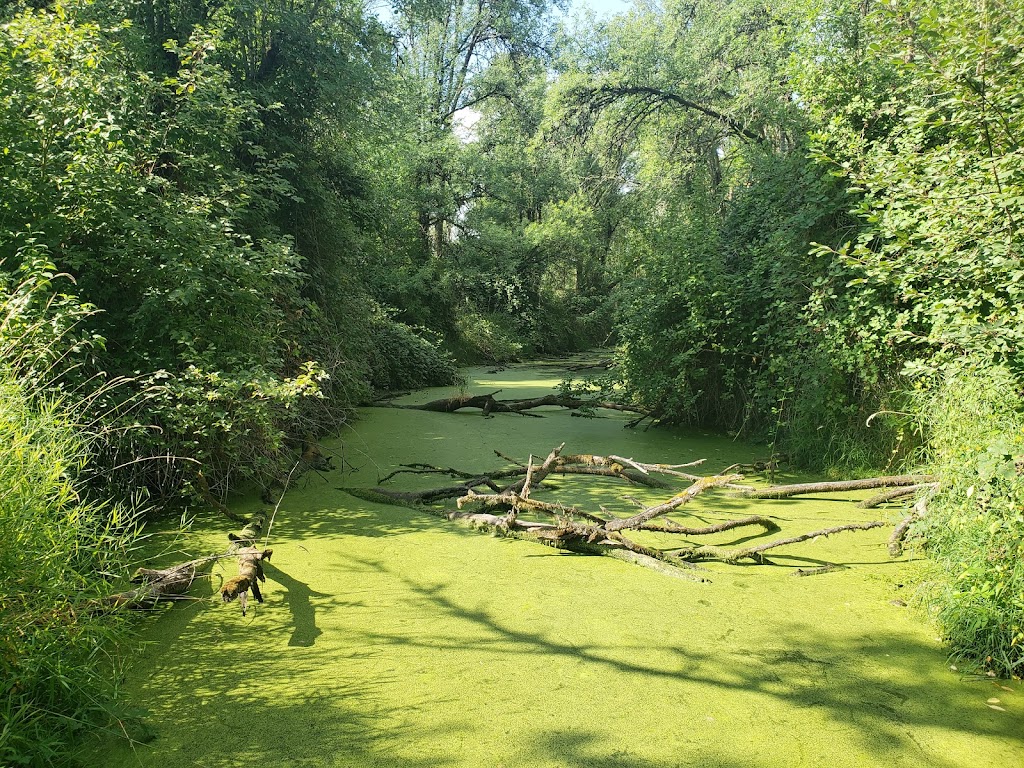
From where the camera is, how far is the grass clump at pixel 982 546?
6.79 feet

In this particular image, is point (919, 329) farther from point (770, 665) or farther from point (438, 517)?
point (438, 517)

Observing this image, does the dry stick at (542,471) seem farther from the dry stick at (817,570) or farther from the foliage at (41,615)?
the foliage at (41,615)

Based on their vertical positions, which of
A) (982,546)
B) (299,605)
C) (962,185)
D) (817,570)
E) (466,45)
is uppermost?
(466,45)

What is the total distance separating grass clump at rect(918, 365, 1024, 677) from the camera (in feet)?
6.79

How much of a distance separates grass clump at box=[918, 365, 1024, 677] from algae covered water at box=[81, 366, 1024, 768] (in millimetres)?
135

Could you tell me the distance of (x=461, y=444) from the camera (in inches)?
231

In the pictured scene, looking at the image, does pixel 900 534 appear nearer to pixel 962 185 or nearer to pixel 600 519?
pixel 600 519

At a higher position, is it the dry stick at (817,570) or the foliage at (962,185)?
the foliage at (962,185)

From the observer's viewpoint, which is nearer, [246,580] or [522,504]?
[246,580]

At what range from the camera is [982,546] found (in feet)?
7.22

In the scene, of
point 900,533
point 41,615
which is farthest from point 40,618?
point 900,533

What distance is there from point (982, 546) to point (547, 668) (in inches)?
60.8

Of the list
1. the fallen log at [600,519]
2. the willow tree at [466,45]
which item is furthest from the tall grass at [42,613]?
the willow tree at [466,45]

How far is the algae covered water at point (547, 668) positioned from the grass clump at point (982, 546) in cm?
13
